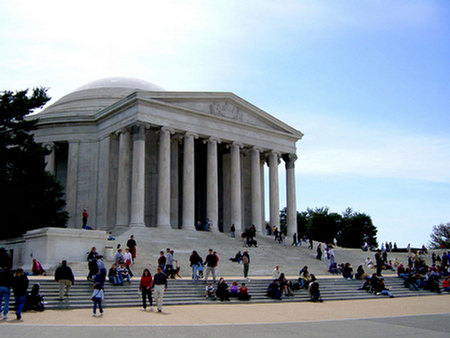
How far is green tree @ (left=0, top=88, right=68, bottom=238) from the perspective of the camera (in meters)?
41.3

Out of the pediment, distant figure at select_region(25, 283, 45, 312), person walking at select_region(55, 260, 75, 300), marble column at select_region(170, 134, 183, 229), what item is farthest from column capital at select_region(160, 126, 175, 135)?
distant figure at select_region(25, 283, 45, 312)

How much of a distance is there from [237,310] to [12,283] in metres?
9.68

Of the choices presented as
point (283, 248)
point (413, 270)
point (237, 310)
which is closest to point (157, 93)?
point (283, 248)

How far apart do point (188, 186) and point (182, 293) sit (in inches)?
1105

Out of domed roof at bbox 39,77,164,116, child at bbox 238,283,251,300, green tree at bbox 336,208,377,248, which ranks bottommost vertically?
child at bbox 238,283,251,300

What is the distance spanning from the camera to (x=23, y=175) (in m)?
44.6

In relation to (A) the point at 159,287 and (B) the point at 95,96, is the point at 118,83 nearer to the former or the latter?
(B) the point at 95,96

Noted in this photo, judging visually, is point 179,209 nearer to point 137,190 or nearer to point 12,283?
point 137,190

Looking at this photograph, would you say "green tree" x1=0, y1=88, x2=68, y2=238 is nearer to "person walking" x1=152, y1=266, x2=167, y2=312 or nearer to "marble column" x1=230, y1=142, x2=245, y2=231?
"marble column" x1=230, y1=142, x2=245, y2=231

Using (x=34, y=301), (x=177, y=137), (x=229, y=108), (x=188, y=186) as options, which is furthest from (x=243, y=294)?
(x=229, y=108)

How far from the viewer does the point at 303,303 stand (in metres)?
27.0

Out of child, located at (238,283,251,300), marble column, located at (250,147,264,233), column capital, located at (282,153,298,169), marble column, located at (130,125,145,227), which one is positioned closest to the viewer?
child, located at (238,283,251,300)

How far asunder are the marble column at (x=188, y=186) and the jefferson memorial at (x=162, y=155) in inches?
4.3

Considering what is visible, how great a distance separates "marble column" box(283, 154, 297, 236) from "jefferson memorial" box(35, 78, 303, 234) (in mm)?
132
